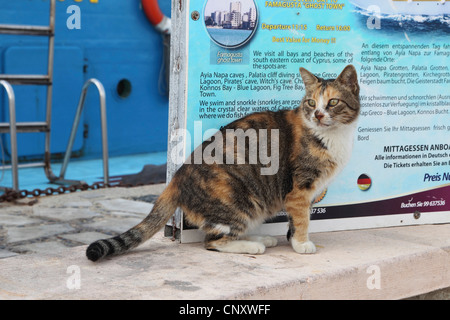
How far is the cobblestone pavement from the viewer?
4363 millimetres

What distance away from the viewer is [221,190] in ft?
11.0

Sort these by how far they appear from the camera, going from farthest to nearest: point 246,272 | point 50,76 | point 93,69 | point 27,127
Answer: point 93,69 → point 50,76 → point 27,127 → point 246,272

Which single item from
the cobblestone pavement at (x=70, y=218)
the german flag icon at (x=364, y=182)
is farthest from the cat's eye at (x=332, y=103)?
the cobblestone pavement at (x=70, y=218)

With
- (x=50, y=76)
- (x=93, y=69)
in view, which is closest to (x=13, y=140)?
(x=50, y=76)

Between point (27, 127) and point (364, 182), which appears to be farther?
point (27, 127)

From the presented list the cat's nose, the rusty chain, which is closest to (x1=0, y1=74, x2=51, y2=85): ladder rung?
the rusty chain

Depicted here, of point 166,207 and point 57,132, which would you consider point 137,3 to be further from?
point 166,207

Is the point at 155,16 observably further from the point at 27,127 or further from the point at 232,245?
the point at 232,245

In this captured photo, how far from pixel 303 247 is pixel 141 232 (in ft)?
2.75

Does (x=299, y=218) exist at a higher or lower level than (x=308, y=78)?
lower

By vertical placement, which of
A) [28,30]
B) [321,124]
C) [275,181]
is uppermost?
[28,30]

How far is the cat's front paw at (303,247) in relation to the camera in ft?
11.2

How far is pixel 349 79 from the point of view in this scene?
11.2 feet

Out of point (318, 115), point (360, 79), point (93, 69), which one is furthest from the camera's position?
point (93, 69)
